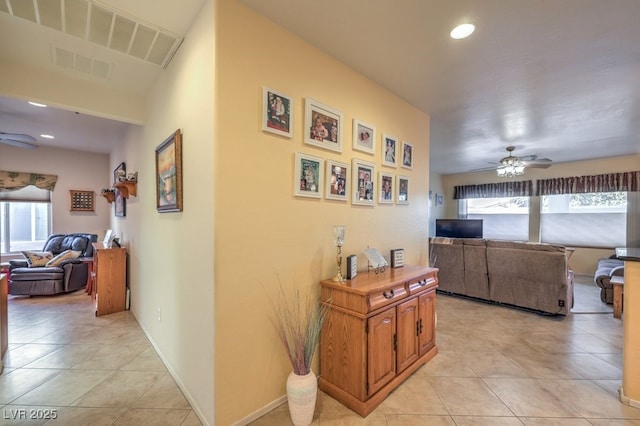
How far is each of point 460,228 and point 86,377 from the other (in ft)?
23.7

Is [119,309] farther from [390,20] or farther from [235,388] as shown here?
[390,20]

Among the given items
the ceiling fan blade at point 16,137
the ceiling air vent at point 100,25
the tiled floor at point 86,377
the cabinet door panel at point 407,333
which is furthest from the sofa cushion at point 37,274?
the cabinet door panel at point 407,333

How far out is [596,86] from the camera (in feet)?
8.67

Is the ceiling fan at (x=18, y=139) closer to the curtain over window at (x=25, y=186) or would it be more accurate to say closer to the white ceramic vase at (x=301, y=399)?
the curtain over window at (x=25, y=186)

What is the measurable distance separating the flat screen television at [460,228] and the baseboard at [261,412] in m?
6.20

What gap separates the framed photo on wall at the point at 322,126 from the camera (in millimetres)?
2037

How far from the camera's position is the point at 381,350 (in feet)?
6.36

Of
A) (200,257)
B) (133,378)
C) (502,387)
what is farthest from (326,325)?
(133,378)

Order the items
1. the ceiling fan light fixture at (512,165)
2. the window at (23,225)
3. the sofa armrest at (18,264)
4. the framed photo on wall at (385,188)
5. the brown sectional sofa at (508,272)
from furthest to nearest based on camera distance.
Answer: the window at (23,225) → the ceiling fan light fixture at (512,165) → the sofa armrest at (18,264) → the brown sectional sofa at (508,272) → the framed photo on wall at (385,188)

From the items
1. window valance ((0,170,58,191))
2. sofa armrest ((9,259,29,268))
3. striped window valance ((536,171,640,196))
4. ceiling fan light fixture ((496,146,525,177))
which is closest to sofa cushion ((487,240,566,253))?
ceiling fan light fixture ((496,146,525,177))

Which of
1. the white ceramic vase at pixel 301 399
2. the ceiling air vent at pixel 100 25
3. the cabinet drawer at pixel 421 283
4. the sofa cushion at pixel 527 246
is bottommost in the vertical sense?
the white ceramic vase at pixel 301 399

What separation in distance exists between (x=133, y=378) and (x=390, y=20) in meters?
3.34

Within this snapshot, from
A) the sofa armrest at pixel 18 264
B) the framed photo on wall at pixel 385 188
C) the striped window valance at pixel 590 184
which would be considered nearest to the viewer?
the framed photo on wall at pixel 385 188

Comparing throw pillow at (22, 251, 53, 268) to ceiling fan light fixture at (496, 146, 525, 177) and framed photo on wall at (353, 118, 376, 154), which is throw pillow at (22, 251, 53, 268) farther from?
ceiling fan light fixture at (496, 146, 525, 177)
